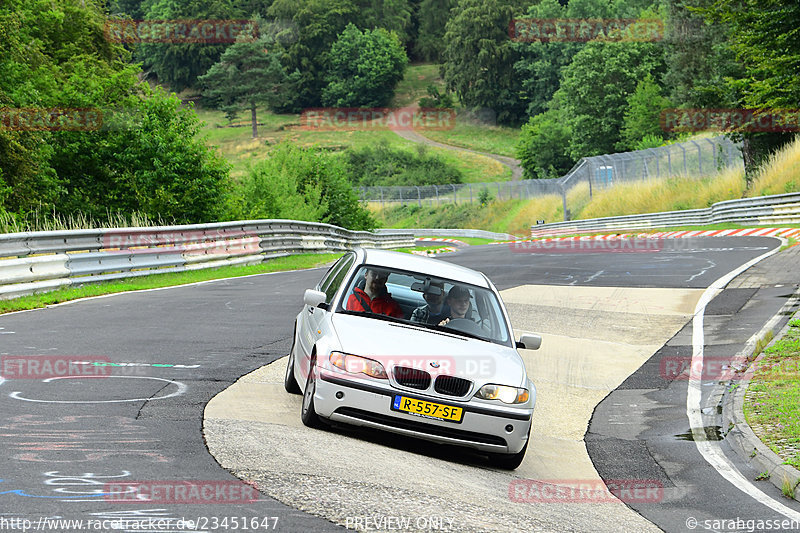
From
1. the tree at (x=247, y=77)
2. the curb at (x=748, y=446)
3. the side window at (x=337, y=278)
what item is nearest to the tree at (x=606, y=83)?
the tree at (x=247, y=77)

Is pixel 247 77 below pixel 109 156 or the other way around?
the other way around

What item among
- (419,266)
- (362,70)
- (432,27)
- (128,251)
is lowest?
(128,251)

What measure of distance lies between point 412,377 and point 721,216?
38.2 m

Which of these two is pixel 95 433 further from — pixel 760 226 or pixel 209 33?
pixel 209 33

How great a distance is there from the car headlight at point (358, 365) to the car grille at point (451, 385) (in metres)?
0.42

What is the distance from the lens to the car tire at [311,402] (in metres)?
7.62

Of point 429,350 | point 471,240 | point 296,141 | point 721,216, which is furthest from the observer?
point 296,141

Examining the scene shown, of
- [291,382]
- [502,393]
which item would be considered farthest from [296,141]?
[502,393]

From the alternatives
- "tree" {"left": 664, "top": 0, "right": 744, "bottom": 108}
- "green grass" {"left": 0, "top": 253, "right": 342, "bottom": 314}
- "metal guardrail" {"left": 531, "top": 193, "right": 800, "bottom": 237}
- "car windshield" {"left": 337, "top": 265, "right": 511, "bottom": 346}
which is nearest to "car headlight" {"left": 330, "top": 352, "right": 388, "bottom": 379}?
"car windshield" {"left": 337, "top": 265, "right": 511, "bottom": 346}

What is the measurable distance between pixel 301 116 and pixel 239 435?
15250cm

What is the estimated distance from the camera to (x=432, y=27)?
187 m

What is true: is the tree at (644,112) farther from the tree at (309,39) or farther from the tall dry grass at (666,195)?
the tree at (309,39)

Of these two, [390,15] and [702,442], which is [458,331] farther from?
[390,15]

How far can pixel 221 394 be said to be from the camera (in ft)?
29.3
